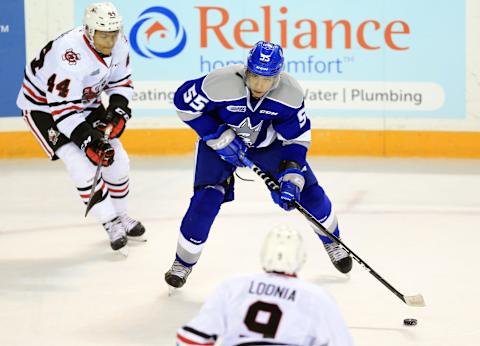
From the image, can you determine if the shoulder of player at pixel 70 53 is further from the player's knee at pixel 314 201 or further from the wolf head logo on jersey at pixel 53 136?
the player's knee at pixel 314 201

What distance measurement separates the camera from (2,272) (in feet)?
15.2

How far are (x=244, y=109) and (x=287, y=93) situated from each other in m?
0.17

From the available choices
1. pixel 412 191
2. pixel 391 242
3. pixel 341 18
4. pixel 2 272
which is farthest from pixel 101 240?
pixel 341 18

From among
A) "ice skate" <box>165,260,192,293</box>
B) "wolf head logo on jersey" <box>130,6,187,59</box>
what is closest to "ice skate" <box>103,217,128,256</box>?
"ice skate" <box>165,260,192,293</box>

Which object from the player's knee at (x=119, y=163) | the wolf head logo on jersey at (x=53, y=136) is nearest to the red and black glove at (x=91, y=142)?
the wolf head logo on jersey at (x=53, y=136)

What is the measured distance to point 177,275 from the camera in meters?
4.20

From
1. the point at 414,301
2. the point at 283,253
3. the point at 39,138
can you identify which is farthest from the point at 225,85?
the point at 283,253

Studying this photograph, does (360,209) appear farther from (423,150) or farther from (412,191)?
(423,150)

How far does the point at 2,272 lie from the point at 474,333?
79.0 inches

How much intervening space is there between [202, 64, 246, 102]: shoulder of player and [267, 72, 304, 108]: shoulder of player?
4.6 inches

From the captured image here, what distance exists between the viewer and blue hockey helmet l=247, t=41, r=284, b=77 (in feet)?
12.5

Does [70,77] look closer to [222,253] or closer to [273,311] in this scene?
[222,253]

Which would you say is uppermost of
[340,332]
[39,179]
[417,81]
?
[340,332]

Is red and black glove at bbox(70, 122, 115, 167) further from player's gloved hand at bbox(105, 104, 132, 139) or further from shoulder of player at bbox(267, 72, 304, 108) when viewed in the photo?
shoulder of player at bbox(267, 72, 304, 108)
